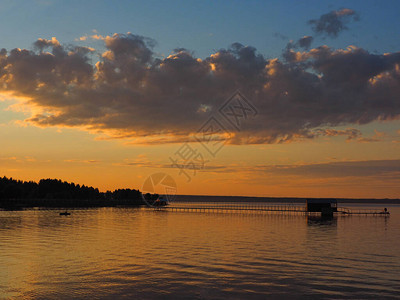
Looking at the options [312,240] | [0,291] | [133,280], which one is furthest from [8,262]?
[312,240]

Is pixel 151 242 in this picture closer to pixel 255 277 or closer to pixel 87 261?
pixel 87 261

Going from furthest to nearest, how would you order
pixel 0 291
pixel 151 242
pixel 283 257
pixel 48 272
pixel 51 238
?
1. pixel 51 238
2. pixel 151 242
3. pixel 283 257
4. pixel 48 272
5. pixel 0 291

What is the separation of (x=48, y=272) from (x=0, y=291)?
25.1ft

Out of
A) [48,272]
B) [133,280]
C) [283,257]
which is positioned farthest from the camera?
[283,257]

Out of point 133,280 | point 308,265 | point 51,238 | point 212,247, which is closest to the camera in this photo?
Answer: point 133,280

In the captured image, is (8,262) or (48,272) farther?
(8,262)

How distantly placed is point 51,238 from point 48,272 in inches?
1311

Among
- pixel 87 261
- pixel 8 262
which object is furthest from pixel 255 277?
pixel 8 262

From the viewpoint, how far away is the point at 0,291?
32.5 metres

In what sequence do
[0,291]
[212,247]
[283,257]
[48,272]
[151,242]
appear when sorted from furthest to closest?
[151,242], [212,247], [283,257], [48,272], [0,291]

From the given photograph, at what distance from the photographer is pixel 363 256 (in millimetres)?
52719

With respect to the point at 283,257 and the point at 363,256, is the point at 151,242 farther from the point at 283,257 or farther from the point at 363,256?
the point at 363,256

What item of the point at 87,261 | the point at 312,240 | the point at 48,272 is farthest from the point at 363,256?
the point at 48,272

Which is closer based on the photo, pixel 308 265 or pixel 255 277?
pixel 255 277
